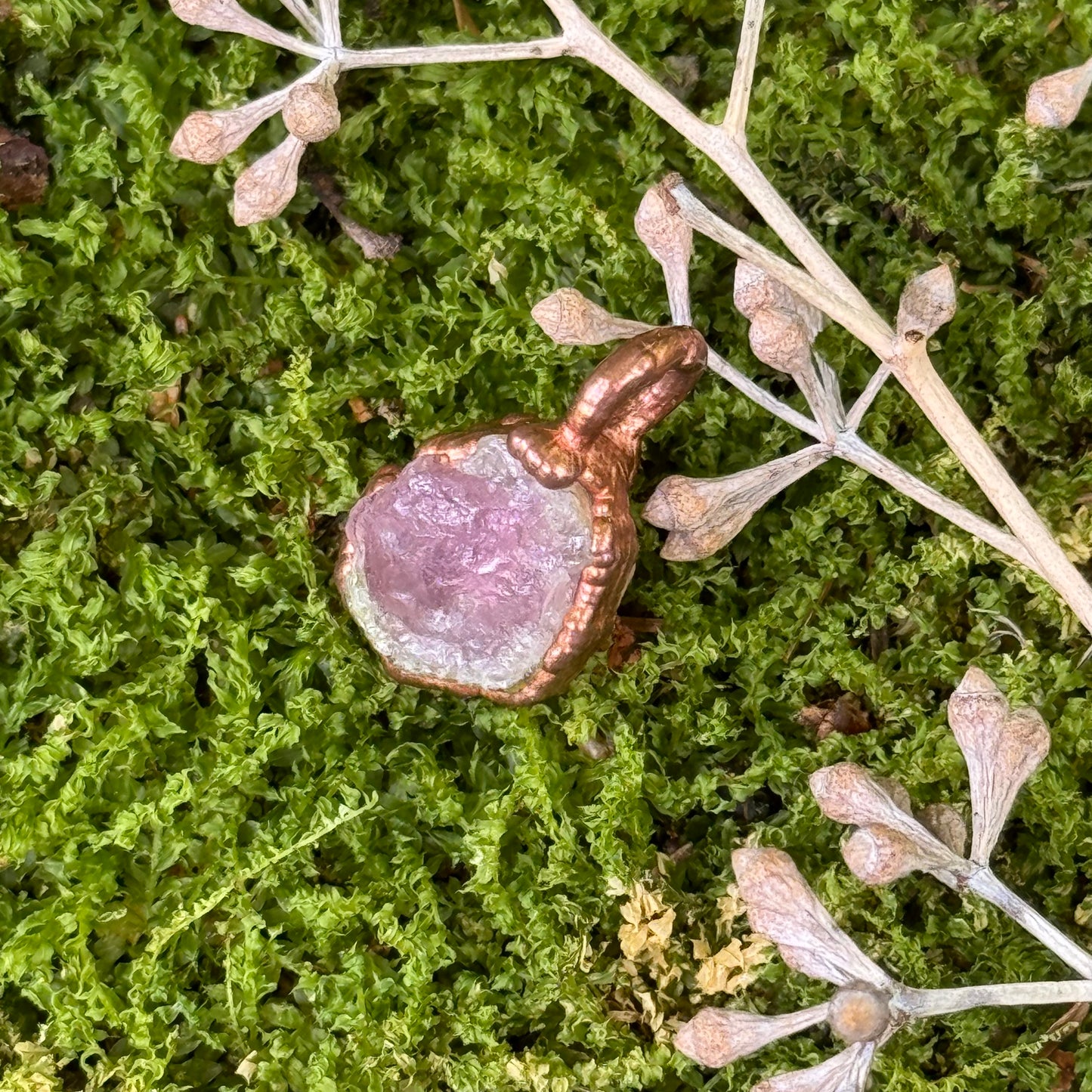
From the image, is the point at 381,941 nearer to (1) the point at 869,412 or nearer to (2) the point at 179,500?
(2) the point at 179,500

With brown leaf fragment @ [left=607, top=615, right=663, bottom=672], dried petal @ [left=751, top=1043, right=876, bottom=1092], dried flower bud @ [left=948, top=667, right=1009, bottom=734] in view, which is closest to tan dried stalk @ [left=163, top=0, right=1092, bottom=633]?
dried flower bud @ [left=948, top=667, right=1009, bottom=734]

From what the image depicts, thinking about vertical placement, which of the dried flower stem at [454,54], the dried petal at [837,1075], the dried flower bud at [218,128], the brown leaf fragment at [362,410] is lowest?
the dried petal at [837,1075]

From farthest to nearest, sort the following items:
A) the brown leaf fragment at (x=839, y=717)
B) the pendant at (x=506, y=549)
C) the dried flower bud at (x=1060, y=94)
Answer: the brown leaf fragment at (x=839, y=717)
the pendant at (x=506, y=549)
the dried flower bud at (x=1060, y=94)

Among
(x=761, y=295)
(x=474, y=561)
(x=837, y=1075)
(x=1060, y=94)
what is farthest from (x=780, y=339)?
(x=837, y=1075)

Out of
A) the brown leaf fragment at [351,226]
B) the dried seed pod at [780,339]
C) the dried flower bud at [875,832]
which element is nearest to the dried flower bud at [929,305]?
the dried seed pod at [780,339]

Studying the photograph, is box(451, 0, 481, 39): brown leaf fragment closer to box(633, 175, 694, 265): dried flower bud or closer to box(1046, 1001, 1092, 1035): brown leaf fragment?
box(633, 175, 694, 265): dried flower bud

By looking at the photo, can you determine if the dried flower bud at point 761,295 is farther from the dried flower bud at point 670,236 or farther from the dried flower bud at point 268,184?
the dried flower bud at point 268,184
